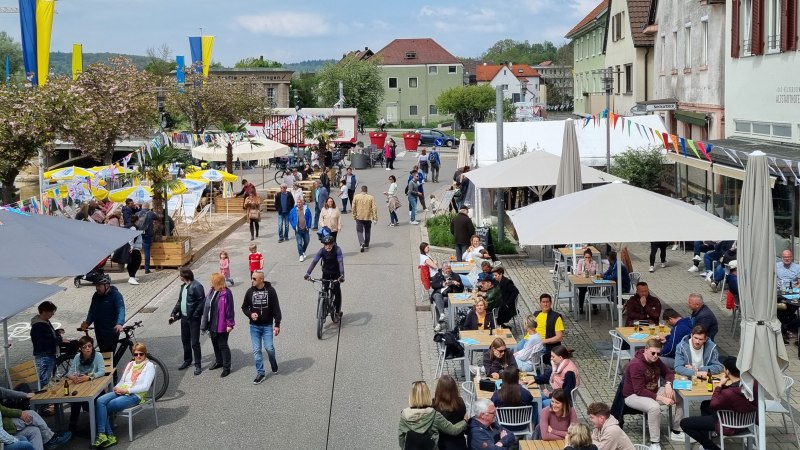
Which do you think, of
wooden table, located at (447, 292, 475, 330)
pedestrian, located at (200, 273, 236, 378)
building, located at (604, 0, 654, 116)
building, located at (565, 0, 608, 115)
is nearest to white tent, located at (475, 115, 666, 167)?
building, located at (604, 0, 654, 116)

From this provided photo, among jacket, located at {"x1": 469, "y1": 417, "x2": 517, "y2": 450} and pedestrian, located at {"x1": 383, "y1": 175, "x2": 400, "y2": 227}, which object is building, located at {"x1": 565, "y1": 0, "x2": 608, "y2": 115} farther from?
jacket, located at {"x1": 469, "y1": 417, "x2": 517, "y2": 450}

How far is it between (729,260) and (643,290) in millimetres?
4869

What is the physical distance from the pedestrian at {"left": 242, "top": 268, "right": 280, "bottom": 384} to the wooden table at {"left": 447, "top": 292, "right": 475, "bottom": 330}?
9.89ft

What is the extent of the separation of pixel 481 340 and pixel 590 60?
4583cm

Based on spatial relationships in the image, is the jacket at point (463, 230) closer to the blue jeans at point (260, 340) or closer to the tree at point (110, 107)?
the blue jeans at point (260, 340)

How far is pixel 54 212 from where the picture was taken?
25.4 m

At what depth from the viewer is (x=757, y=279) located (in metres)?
8.83

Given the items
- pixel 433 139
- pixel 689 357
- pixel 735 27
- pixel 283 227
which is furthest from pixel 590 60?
pixel 689 357

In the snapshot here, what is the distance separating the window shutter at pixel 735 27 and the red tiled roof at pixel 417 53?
81.2 meters

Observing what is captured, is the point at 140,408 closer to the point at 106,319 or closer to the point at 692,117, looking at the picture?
the point at 106,319

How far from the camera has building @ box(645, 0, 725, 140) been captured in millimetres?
26281

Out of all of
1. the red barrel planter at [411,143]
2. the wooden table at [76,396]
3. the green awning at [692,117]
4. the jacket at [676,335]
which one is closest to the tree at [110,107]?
the green awning at [692,117]

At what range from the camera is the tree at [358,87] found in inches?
3423

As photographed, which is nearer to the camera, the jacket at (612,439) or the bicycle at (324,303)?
the jacket at (612,439)
